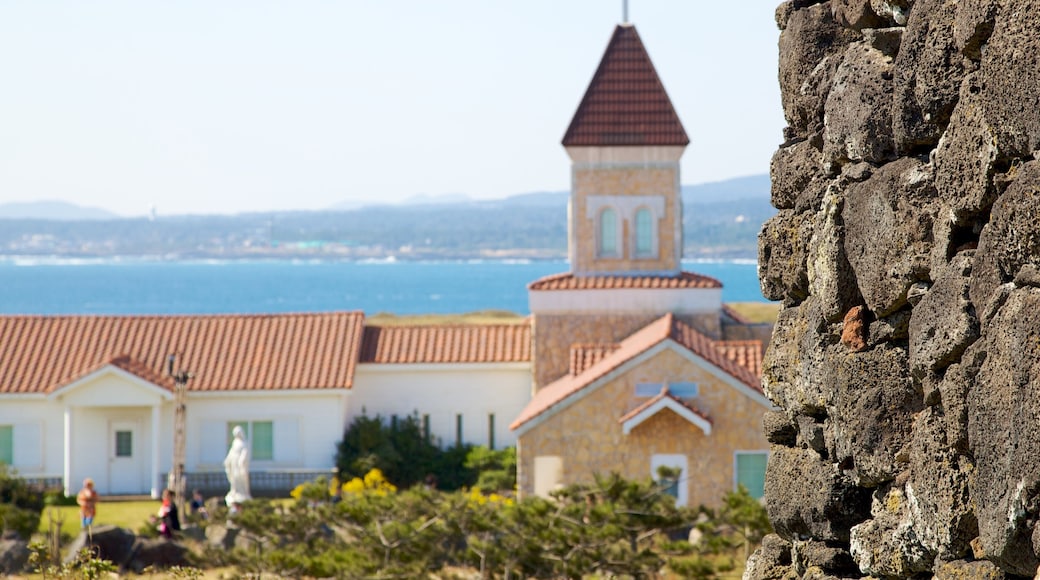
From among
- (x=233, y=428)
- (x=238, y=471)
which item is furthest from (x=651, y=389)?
(x=233, y=428)

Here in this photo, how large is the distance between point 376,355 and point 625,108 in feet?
27.6

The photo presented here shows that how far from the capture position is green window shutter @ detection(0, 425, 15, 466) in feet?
118

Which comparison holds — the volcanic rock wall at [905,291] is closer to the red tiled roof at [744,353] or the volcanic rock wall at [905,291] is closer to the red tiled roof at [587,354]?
the red tiled roof at [744,353]

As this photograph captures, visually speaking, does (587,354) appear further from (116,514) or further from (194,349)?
(194,349)

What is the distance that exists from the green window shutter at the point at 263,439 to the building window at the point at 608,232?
8.65 m

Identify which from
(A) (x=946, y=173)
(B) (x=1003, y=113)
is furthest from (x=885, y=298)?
(B) (x=1003, y=113)

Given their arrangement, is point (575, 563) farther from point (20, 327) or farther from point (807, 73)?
point (20, 327)

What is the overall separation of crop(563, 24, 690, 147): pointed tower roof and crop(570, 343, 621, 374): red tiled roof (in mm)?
4819

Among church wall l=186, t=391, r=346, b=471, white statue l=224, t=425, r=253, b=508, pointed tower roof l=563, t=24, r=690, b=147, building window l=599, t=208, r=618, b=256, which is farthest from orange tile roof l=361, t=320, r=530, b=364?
white statue l=224, t=425, r=253, b=508

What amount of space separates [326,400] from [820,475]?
31064 mm

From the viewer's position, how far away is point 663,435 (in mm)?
28625

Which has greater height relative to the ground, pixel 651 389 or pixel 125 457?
pixel 651 389

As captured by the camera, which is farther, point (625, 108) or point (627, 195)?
point (625, 108)

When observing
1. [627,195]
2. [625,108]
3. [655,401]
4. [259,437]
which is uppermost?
[625,108]
